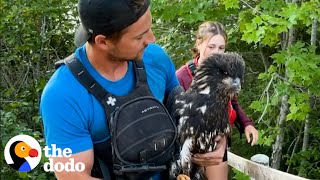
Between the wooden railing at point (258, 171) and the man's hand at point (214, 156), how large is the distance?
383 mm

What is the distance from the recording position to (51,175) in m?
4.44

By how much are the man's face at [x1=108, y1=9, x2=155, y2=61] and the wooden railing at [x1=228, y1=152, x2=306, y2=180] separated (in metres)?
1.04

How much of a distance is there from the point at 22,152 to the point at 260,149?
4641mm

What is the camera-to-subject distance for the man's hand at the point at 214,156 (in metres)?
2.16

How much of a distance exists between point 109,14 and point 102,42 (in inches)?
4.6

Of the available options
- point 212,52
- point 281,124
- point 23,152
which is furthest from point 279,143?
point 23,152

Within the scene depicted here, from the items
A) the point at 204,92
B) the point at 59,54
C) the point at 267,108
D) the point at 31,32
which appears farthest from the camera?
the point at 59,54

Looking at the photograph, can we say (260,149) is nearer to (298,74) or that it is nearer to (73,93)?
(298,74)

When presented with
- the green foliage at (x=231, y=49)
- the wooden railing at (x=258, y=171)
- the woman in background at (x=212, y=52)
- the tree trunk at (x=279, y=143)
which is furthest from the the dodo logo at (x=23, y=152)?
the tree trunk at (x=279, y=143)

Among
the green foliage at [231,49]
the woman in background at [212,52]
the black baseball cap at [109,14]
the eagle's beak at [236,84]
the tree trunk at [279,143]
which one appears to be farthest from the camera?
the tree trunk at [279,143]

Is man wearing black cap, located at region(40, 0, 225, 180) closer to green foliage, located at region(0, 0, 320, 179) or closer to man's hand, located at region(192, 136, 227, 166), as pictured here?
man's hand, located at region(192, 136, 227, 166)

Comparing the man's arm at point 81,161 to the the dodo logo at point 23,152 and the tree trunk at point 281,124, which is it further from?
the tree trunk at point 281,124

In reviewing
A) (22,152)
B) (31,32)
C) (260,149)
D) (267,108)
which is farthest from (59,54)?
(22,152)

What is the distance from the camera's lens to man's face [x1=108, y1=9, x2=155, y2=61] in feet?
5.56
